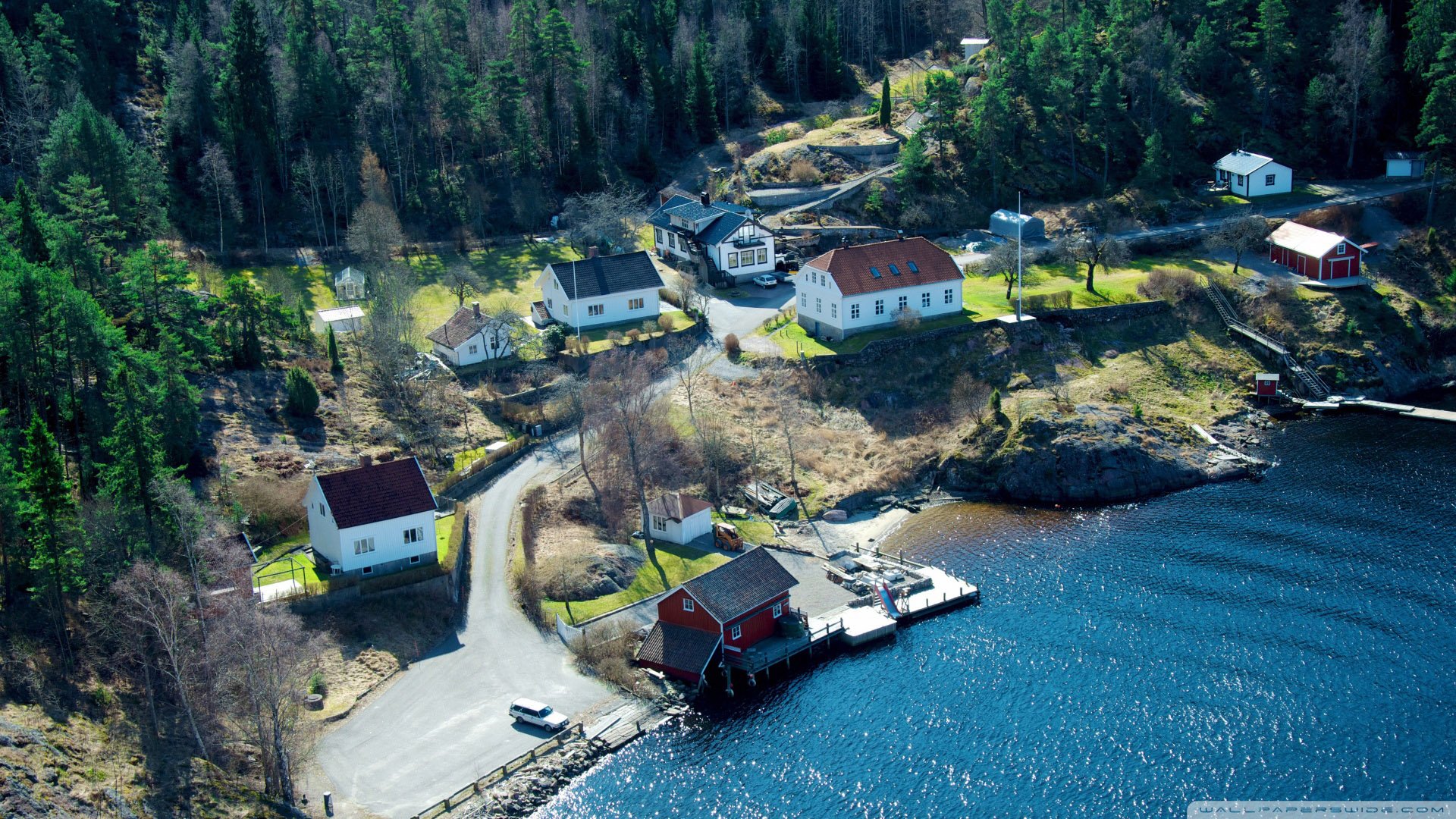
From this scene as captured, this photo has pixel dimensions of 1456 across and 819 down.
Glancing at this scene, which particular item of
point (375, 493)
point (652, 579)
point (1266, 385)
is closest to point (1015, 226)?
point (1266, 385)

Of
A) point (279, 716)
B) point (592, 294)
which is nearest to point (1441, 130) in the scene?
point (592, 294)

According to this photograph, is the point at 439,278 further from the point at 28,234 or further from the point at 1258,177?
the point at 1258,177

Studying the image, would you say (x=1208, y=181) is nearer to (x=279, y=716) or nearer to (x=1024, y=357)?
(x=1024, y=357)

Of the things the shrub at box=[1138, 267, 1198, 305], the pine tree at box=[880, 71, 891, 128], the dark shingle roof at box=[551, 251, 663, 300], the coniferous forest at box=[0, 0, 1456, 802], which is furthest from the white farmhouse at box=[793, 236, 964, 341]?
the pine tree at box=[880, 71, 891, 128]

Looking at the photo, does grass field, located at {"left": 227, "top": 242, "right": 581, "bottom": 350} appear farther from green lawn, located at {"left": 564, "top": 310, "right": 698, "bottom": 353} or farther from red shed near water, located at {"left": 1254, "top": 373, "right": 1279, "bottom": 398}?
red shed near water, located at {"left": 1254, "top": 373, "right": 1279, "bottom": 398}

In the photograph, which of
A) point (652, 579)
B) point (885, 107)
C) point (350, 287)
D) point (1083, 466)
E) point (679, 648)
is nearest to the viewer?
point (679, 648)
